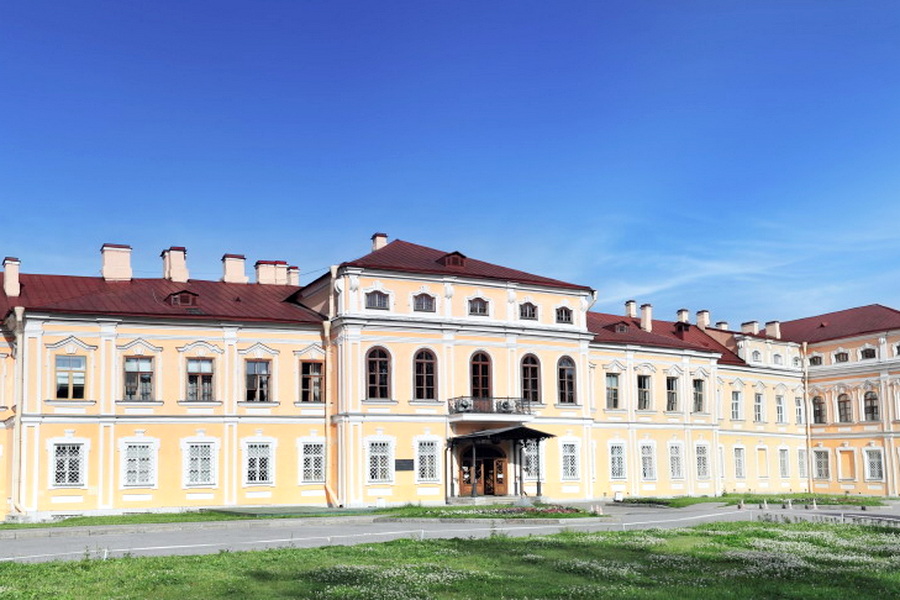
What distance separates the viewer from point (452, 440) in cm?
4266

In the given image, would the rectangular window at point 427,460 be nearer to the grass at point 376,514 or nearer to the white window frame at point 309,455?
the white window frame at point 309,455

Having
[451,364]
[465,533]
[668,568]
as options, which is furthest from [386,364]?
[668,568]

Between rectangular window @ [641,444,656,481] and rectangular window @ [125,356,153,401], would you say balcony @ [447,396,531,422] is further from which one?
rectangular window @ [125,356,153,401]

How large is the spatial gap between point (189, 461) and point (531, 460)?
50.2 ft

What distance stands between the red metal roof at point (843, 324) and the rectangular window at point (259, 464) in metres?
38.0

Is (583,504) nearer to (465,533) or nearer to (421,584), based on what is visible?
(465,533)

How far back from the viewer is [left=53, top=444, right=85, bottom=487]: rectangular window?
37250 mm

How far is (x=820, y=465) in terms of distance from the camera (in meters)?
62.5

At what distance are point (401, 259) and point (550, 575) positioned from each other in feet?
91.3

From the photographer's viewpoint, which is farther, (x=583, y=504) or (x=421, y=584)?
(x=583, y=504)

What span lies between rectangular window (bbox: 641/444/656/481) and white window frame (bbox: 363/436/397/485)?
15643mm

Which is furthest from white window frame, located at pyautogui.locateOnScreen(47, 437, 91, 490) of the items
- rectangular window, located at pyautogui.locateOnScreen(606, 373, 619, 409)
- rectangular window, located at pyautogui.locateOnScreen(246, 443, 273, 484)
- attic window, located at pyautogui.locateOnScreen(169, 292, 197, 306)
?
rectangular window, located at pyautogui.locateOnScreen(606, 373, 619, 409)

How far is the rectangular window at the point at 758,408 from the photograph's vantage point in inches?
2375

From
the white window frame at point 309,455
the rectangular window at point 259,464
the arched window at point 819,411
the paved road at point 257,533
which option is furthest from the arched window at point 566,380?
the arched window at point 819,411
